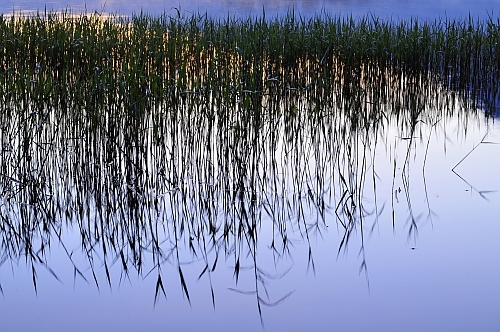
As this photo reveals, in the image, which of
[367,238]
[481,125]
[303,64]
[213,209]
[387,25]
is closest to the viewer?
[367,238]

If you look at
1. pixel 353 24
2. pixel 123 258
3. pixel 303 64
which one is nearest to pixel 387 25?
pixel 353 24

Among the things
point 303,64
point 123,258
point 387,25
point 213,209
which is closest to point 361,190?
point 213,209

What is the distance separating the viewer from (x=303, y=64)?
6645 mm

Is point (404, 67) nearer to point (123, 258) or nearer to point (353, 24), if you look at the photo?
point (353, 24)

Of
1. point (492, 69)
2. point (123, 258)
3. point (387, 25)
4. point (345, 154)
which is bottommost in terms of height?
point (123, 258)

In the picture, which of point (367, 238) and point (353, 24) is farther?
point (353, 24)

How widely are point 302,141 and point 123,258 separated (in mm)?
1725

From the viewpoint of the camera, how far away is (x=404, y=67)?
7074 millimetres

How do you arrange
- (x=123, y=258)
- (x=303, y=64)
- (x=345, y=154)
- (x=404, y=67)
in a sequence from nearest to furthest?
(x=123, y=258)
(x=345, y=154)
(x=303, y=64)
(x=404, y=67)

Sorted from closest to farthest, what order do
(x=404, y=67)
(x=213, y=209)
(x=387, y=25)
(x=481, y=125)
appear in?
(x=213, y=209)
(x=481, y=125)
(x=404, y=67)
(x=387, y=25)

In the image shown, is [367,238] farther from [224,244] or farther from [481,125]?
[481,125]

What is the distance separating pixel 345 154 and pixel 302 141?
274 millimetres

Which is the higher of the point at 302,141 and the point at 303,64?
the point at 303,64

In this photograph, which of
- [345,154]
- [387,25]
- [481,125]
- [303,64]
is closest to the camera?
[345,154]
